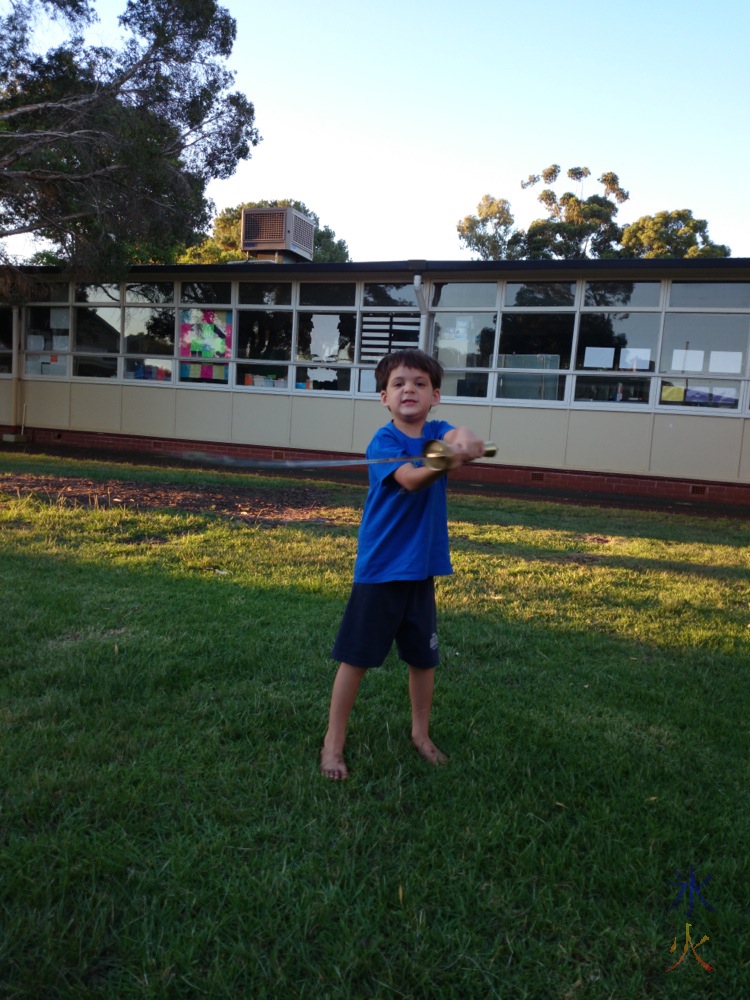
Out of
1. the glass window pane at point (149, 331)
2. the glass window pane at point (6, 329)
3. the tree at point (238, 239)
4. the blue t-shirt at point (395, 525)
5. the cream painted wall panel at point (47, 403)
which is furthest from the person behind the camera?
the tree at point (238, 239)

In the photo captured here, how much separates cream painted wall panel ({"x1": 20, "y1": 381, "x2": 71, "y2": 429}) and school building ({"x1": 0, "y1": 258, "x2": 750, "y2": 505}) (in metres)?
0.03

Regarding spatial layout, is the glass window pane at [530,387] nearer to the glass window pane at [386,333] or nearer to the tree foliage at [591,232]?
the glass window pane at [386,333]

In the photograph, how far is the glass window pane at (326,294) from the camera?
13.5 metres

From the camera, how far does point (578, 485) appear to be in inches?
490

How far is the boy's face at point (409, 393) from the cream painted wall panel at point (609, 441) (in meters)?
10.3

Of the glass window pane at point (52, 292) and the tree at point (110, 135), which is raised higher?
the tree at point (110, 135)

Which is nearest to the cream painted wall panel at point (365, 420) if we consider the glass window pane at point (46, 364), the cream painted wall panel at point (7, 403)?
the glass window pane at point (46, 364)

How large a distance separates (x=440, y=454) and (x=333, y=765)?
3.96 feet

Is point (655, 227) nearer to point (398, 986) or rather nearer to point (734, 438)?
point (734, 438)

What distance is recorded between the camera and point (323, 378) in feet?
45.4

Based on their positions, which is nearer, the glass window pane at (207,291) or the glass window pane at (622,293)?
the glass window pane at (622,293)

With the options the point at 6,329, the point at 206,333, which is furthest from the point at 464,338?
the point at 6,329

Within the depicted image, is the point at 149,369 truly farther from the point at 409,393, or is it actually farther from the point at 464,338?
the point at 409,393

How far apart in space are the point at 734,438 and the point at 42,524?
9.90 metres
